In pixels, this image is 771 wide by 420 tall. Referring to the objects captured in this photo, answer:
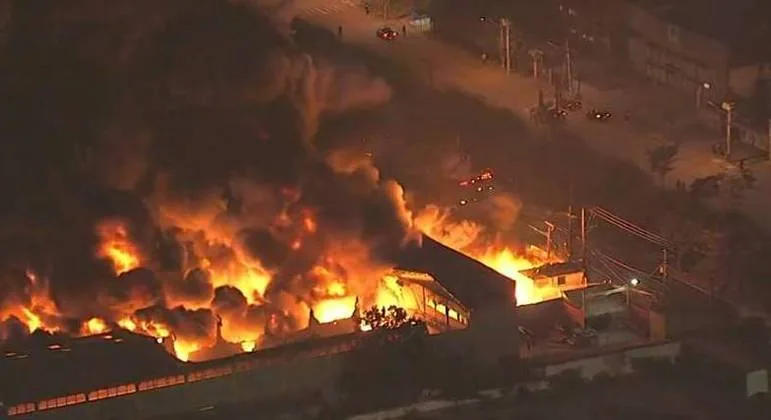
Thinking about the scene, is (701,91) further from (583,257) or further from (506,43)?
(583,257)

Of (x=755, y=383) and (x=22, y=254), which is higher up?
(x=22, y=254)

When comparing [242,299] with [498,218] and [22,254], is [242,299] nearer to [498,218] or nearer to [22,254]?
[22,254]

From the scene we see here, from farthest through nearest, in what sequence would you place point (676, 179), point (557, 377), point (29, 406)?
point (676, 179)
point (557, 377)
point (29, 406)

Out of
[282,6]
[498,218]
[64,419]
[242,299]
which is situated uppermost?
[282,6]

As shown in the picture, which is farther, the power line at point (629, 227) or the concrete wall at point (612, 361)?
the power line at point (629, 227)

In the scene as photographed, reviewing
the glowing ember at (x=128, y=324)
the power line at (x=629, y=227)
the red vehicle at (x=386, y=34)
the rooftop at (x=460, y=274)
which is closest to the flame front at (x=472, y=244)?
the rooftop at (x=460, y=274)

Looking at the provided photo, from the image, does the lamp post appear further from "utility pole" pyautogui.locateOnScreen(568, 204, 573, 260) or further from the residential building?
"utility pole" pyautogui.locateOnScreen(568, 204, 573, 260)

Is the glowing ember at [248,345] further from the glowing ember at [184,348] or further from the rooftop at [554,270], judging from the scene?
the rooftop at [554,270]

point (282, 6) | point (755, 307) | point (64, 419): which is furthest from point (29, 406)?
point (282, 6)
